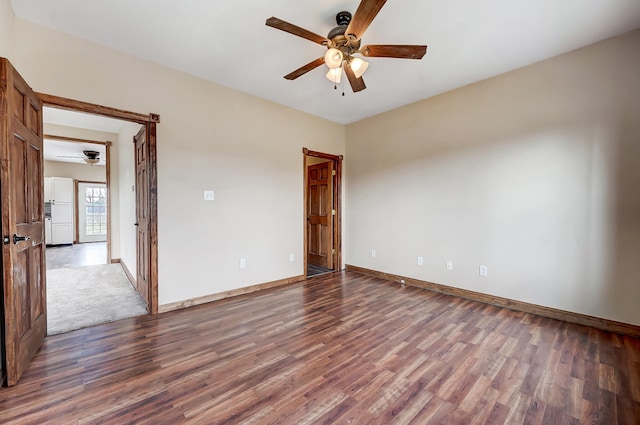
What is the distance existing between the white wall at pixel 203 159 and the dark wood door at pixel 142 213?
0.21 meters

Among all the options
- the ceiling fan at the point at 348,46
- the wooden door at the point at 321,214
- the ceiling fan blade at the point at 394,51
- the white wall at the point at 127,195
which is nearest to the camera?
the ceiling fan at the point at 348,46

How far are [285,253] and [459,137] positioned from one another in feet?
10.2

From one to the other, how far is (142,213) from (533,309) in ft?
16.5

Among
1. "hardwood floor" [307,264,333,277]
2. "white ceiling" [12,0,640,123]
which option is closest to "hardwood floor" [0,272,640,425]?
"hardwood floor" [307,264,333,277]

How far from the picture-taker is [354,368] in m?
2.02

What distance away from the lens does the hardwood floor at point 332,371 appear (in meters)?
1.58

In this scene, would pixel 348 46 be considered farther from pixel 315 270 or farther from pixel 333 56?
pixel 315 270

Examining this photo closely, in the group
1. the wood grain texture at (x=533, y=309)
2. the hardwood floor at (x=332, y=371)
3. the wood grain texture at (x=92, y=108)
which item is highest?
the wood grain texture at (x=92, y=108)

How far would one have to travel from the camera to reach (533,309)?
3098 mm

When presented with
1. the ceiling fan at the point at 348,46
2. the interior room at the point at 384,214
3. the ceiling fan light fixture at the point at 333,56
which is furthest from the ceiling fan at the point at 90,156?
the ceiling fan light fixture at the point at 333,56

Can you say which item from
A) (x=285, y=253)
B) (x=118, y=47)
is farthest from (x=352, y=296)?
(x=118, y=47)

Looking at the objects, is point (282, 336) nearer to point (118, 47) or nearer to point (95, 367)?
point (95, 367)

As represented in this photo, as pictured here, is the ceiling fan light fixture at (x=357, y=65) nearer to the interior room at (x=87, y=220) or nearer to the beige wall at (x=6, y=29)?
the beige wall at (x=6, y=29)

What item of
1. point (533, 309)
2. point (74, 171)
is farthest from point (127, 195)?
point (533, 309)
